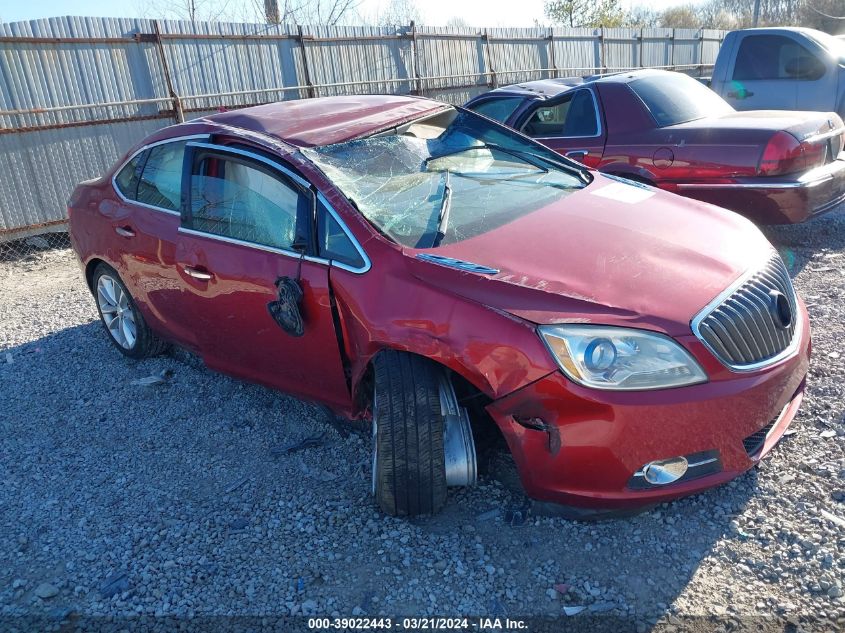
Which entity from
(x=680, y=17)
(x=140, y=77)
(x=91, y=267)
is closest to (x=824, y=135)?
(x=91, y=267)

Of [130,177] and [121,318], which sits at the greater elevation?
[130,177]

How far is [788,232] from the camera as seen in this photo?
673 cm

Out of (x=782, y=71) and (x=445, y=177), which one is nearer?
(x=445, y=177)

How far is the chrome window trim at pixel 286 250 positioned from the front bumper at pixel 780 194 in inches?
147

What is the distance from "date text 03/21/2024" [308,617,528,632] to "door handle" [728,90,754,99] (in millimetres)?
8380

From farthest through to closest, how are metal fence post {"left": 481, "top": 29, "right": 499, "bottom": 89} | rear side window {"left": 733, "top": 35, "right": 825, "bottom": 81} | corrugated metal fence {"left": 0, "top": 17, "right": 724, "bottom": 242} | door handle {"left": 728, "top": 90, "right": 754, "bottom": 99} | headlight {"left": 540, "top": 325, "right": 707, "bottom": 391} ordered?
metal fence post {"left": 481, "top": 29, "right": 499, "bottom": 89}
door handle {"left": 728, "top": 90, "right": 754, "bottom": 99}
rear side window {"left": 733, "top": 35, "right": 825, "bottom": 81}
corrugated metal fence {"left": 0, "top": 17, "right": 724, "bottom": 242}
headlight {"left": 540, "top": 325, "right": 707, "bottom": 391}

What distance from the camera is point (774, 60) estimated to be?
8734 mm

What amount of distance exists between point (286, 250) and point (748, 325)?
2085mm

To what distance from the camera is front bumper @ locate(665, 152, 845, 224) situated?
538 cm

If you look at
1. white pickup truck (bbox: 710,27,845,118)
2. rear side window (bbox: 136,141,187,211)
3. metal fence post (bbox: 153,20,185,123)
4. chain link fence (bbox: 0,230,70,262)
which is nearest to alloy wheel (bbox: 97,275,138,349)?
rear side window (bbox: 136,141,187,211)

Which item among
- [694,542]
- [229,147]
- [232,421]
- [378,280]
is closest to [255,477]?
[232,421]

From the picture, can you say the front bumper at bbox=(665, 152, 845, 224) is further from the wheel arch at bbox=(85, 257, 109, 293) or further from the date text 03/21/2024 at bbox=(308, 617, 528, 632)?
the wheel arch at bbox=(85, 257, 109, 293)

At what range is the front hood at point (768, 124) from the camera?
18.1 ft

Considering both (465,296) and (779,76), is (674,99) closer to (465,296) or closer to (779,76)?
(779,76)
